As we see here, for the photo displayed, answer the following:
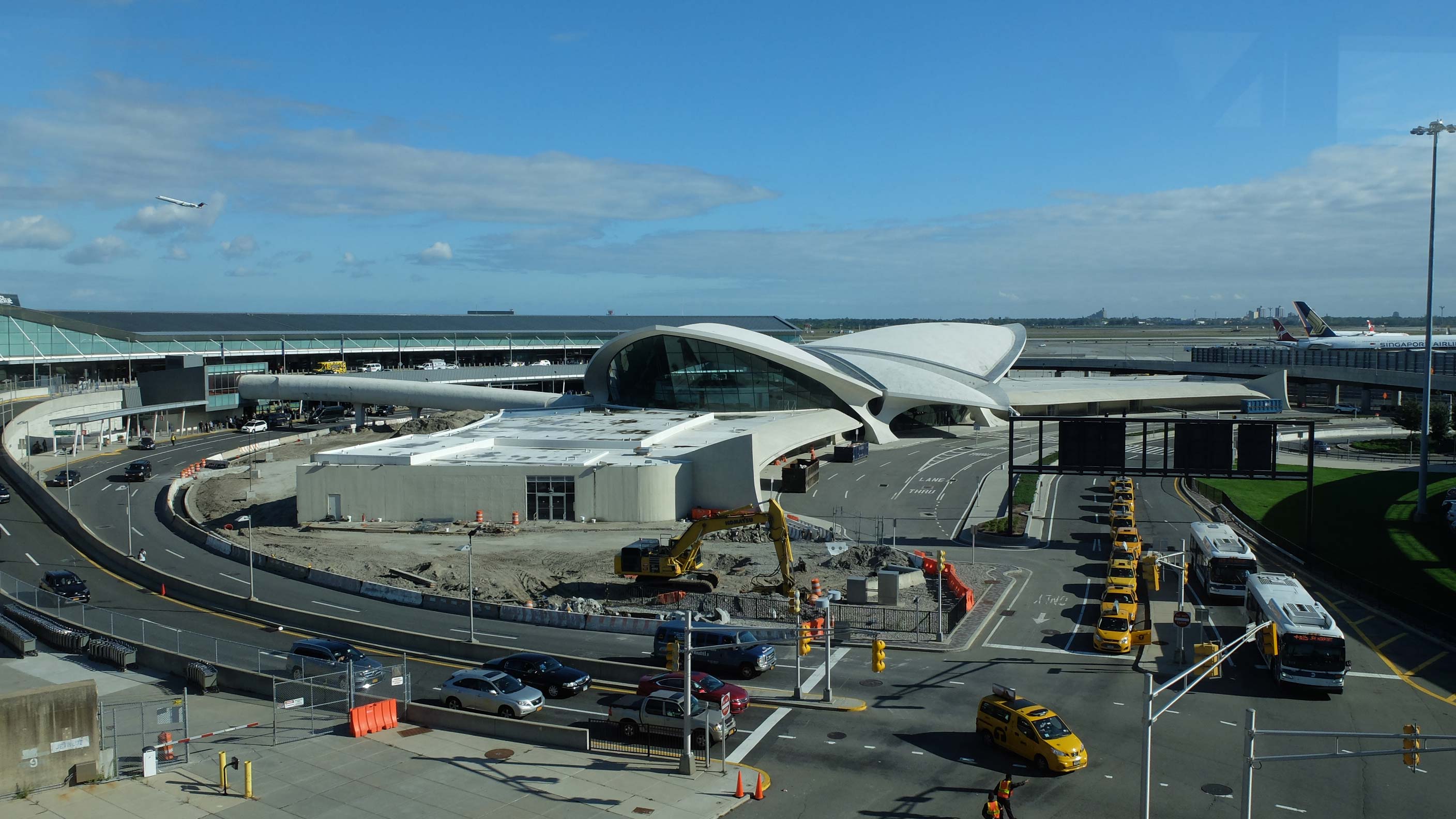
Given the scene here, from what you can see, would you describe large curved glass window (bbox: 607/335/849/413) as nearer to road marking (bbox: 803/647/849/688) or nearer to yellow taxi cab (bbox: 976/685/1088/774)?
road marking (bbox: 803/647/849/688)

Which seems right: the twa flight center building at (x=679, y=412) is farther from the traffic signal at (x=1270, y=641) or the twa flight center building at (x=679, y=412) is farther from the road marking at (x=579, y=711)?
the traffic signal at (x=1270, y=641)

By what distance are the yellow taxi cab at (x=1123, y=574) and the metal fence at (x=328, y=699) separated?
22.0 metres

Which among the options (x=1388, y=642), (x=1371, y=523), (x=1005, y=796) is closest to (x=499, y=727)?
(x=1005, y=796)

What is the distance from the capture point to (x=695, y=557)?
40.6 m

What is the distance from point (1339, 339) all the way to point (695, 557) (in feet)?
421

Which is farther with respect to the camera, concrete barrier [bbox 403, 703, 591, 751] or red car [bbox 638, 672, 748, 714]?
red car [bbox 638, 672, 748, 714]

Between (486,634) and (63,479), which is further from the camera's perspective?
(63,479)

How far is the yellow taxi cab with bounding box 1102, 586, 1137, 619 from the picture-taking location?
3077 cm

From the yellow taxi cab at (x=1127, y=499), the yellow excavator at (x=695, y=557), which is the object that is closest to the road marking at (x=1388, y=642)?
the yellow taxi cab at (x=1127, y=499)

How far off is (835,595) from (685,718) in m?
15.5

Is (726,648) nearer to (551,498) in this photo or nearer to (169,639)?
(169,639)

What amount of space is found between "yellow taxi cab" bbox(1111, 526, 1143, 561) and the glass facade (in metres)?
25.8

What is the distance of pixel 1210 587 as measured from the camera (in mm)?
35500

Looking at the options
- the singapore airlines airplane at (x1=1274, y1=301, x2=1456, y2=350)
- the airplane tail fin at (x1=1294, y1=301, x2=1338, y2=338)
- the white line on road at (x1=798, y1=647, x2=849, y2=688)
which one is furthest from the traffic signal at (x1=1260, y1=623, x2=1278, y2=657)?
the airplane tail fin at (x1=1294, y1=301, x2=1338, y2=338)
